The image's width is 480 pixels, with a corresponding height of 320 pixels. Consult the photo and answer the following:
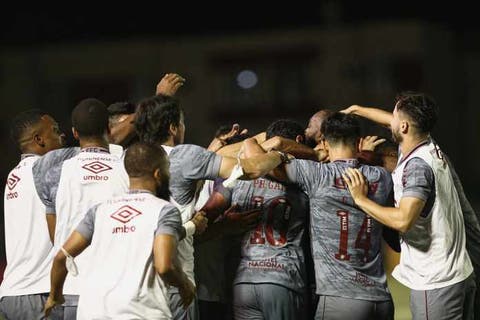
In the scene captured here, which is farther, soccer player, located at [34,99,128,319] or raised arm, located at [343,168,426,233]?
soccer player, located at [34,99,128,319]

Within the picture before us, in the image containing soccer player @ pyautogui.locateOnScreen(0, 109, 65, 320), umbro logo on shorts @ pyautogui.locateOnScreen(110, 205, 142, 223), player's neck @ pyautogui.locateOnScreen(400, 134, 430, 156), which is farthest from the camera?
soccer player @ pyautogui.locateOnScreen(0, 109, 65, 320)

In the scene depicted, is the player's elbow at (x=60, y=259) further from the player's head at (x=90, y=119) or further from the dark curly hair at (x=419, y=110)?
the dark curly hair at (x=419, y=110)

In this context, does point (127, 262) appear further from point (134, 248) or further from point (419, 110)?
point (419, 110)

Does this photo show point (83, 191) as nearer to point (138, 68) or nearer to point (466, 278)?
point (466, 278)

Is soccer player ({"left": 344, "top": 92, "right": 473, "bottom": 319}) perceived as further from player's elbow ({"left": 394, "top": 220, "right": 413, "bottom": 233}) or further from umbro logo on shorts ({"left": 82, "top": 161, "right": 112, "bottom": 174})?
umbro logo on shorts ({"left": 82, "top": 161, "right": 112, "bottom": 174})

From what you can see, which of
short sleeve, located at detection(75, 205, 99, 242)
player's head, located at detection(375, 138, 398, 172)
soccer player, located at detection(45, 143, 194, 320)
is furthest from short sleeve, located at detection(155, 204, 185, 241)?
player's head, located at detection(375, 138, 398, 172)

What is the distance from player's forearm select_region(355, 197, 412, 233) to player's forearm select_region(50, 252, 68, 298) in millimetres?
1973

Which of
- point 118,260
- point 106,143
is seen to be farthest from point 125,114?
point 118,260

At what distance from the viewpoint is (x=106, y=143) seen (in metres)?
7.69

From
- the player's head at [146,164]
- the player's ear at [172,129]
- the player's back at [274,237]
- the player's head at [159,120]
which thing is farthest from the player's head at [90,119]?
the player's back at [274,237]

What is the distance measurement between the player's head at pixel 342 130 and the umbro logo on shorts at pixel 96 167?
1.54 m

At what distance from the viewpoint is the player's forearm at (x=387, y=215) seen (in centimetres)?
712

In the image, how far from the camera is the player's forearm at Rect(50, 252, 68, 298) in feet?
22.4

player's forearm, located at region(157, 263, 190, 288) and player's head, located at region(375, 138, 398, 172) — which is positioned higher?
player's head, located at region(375, 138, 398, 172)
